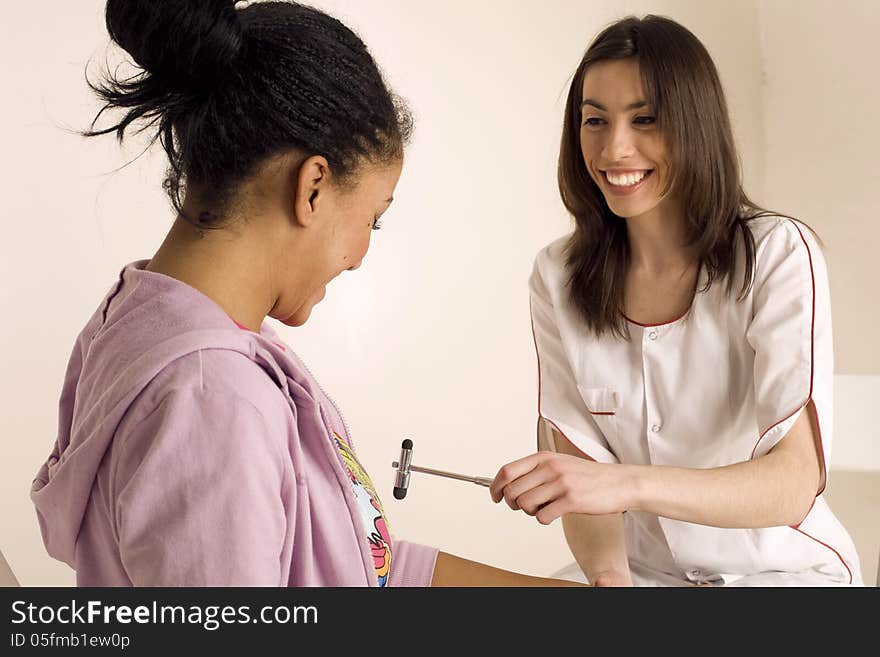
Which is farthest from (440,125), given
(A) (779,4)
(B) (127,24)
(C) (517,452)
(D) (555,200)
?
(B) (127,24)

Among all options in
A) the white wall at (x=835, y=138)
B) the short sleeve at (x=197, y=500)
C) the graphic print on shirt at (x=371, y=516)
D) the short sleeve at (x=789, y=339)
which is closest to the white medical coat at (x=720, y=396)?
the short sleeve at (x=789, y=339)

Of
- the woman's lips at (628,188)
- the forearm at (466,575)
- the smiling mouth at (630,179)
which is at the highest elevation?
the smiling mouth at (630,179)

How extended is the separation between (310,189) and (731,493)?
27.3 inches

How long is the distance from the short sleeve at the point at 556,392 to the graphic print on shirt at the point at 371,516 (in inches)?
22.9

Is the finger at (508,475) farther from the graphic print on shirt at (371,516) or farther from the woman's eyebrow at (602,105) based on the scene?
the woman's eyebrow at (602,105)

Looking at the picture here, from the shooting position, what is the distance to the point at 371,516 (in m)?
0.99

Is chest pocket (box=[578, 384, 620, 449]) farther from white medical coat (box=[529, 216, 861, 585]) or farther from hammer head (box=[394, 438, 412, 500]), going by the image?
hammer head (box=[394, 438, 412, 500])

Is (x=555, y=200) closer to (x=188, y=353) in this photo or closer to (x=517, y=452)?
(x=517, y=452)

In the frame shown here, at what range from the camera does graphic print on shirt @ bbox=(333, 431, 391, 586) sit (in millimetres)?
974

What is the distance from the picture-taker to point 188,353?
78 cm

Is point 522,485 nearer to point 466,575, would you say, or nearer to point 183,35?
point 466,575

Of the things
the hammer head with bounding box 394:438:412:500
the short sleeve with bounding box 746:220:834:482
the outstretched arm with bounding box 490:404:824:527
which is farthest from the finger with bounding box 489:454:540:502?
the short sleeve with bounding box 746:220:834:482

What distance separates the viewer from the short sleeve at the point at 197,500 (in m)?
0.74

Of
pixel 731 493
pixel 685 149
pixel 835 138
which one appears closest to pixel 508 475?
pixel 731 493
